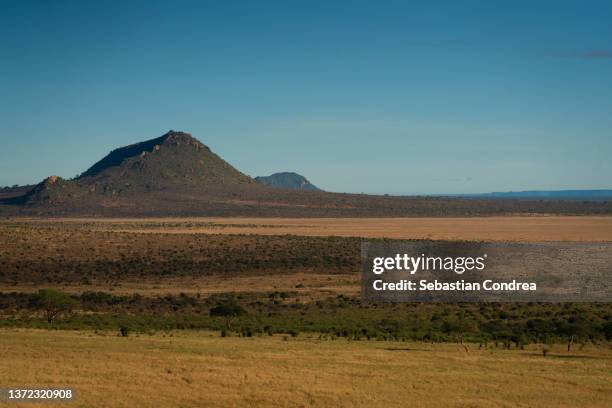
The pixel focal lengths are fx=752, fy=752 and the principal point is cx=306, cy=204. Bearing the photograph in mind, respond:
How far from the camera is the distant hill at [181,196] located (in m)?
144

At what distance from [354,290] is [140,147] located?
515 feet

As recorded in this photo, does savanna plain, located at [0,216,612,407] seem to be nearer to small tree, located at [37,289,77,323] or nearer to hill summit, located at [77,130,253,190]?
small tree, located at [37,289,77,323]

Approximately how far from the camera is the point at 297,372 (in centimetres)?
1969

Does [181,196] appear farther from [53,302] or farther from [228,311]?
[228,311]

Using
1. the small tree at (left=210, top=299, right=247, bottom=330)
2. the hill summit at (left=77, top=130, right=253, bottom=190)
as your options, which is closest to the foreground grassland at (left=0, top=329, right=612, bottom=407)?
the small tree at (left=210, top=299, right=247, bottom=330)

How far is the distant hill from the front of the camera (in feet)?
471

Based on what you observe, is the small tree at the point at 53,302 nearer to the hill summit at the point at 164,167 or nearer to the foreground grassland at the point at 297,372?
the foreground grassland at the point at 297,372

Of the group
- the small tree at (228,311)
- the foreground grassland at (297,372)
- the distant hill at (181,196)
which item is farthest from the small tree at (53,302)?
the distant hill at (181,196)

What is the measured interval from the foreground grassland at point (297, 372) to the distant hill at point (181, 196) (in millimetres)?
115402

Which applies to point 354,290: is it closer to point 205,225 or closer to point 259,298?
point 259,298

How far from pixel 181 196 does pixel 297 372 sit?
453 ft

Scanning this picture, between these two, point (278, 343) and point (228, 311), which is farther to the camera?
point (228, 311)

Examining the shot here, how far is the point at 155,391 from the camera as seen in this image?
17.3m

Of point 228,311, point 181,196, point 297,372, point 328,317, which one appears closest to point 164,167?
point 181,196
